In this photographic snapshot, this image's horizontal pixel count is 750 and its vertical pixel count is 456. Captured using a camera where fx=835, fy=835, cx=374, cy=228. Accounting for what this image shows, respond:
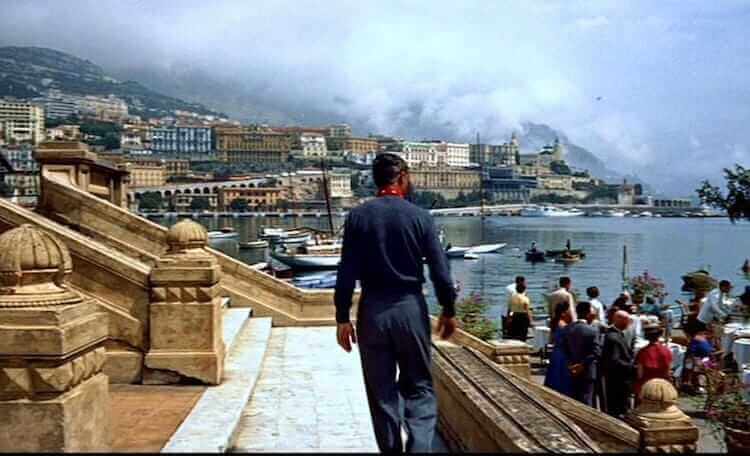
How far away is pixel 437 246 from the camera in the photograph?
4531 mm

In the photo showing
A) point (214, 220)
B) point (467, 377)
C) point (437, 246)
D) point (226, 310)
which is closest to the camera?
point (437, 246)

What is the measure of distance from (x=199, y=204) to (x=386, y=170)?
6631 inches

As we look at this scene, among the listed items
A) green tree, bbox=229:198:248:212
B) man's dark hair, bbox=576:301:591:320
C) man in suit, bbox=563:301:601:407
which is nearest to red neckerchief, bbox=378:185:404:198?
man in suit, bbox=563:301:601:407

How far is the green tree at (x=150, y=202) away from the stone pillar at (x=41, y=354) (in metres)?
155

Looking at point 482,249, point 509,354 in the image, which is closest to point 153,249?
point 509,354

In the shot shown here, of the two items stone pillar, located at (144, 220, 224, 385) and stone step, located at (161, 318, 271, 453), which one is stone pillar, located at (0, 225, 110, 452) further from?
stone pillar, located at (144, 220, 224, 385)

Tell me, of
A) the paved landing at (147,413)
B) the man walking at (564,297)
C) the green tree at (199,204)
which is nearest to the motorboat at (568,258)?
the man walking at (564,297)

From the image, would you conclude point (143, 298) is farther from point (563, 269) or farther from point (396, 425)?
point (563, 269)

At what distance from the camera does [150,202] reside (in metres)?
157

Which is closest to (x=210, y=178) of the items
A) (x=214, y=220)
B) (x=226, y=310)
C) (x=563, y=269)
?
(x=214, y=220)

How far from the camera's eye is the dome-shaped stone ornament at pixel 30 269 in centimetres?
412

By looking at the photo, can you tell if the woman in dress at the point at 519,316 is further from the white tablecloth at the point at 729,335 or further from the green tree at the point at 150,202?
the green tree at the point at 150,202

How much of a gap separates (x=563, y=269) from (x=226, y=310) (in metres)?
59.7

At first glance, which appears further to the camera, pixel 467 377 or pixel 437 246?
pixel 467 377
